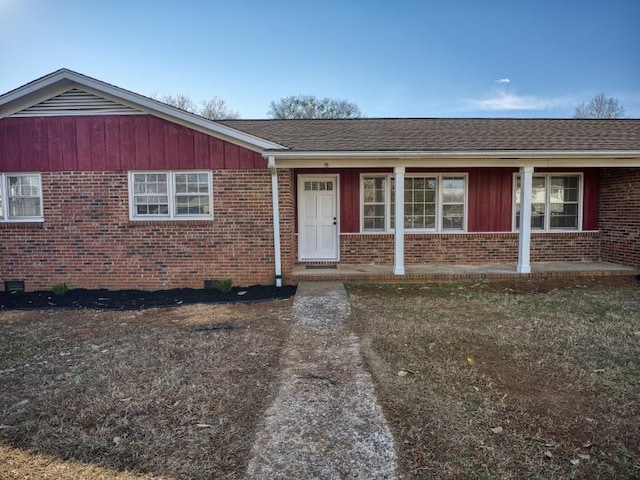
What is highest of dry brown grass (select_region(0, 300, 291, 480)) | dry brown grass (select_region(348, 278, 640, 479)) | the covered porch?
the covered porch

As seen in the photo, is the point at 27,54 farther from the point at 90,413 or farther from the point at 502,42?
the point at 502,42

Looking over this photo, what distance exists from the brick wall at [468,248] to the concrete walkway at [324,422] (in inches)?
203

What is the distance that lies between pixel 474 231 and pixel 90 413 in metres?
9.19

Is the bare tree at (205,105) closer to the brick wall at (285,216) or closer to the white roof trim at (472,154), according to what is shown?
the brick wall at (285,216)

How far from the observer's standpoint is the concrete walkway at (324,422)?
2.44 meters

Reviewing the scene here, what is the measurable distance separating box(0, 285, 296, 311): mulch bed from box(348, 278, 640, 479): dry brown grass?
207cm

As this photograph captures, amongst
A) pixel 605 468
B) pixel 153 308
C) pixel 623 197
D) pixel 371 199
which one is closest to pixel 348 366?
pixel 605 468

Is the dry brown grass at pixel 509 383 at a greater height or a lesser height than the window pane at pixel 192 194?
lesser

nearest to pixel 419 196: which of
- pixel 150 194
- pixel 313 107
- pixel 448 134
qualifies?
pixel 448 134

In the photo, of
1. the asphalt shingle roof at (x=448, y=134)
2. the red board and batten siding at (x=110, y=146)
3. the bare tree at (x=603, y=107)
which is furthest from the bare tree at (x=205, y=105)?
the bare tree at (x=603, y=107)

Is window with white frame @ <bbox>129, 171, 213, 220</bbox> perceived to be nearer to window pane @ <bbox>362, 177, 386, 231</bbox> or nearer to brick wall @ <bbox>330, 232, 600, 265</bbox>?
brick wall @ <bbox>330, 232, 600, 265</bbox>

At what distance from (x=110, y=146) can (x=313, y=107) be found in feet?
71.8

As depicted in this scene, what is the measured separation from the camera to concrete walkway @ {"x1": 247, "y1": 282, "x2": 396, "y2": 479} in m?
2.44

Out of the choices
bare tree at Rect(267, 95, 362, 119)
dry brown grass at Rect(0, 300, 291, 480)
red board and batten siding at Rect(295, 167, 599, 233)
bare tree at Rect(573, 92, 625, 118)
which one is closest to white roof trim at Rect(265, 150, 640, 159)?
red board and batten siding at Rect(295, 167, 599, 233)
